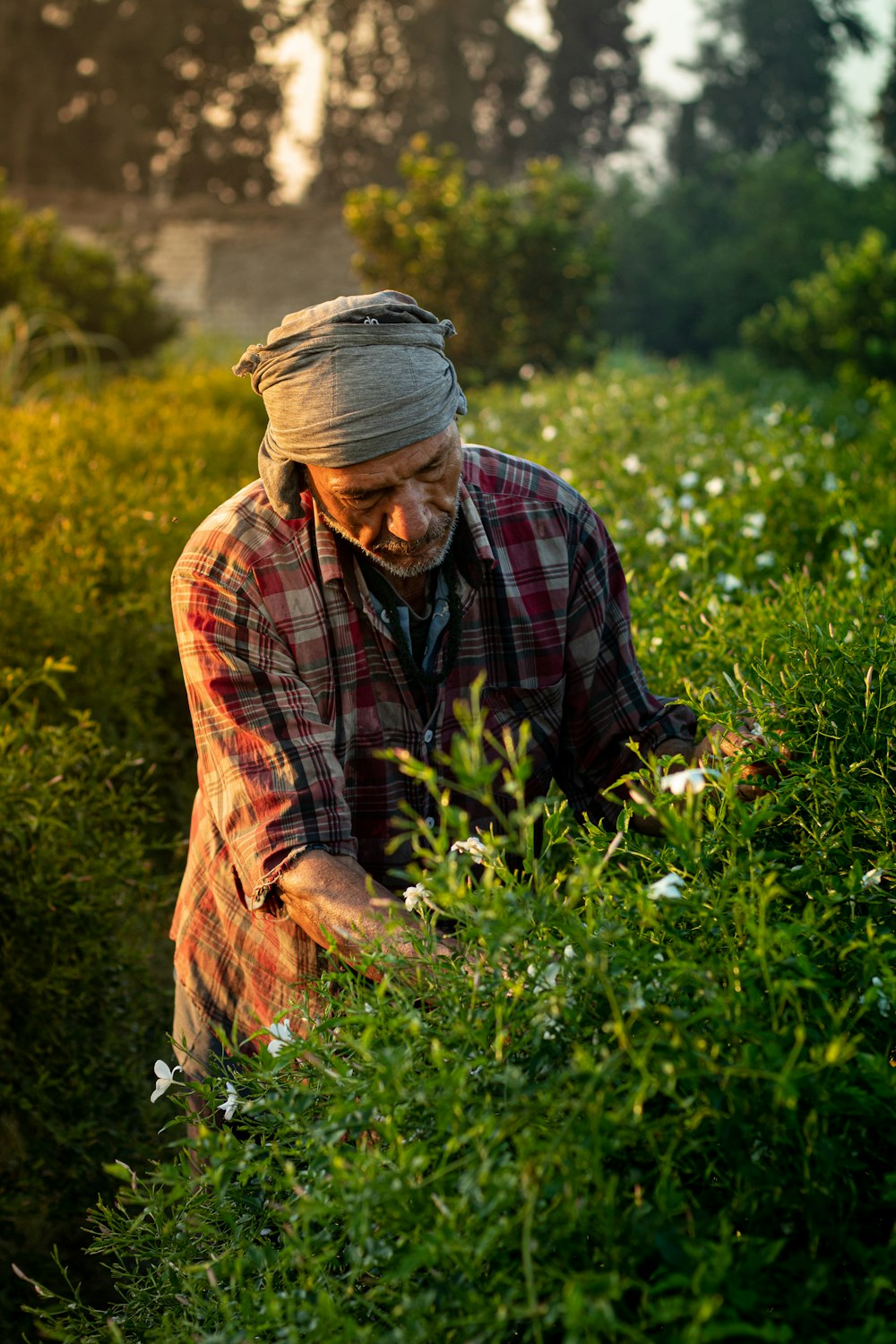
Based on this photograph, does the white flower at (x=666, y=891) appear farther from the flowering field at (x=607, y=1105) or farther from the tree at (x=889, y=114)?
the tree at (x=889, y=114)

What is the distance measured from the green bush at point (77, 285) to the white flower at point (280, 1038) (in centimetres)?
1221

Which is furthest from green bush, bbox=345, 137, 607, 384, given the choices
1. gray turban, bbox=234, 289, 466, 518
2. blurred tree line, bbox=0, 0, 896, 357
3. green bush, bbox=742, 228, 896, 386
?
blurred tree line, bbox=0, 0, 896, 357

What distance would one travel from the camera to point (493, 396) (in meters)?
9.97

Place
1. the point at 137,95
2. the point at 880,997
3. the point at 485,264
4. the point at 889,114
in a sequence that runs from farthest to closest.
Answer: the point at 889,114 → the point at 137,95 → the point at 485,264 → the point at 880,997

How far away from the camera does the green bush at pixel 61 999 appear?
326 centimetres

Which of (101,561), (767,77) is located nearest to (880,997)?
(101,561)

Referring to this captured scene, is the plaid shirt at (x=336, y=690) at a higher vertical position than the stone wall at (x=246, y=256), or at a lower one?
higher

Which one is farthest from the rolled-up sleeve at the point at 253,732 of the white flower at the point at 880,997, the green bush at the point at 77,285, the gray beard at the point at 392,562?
the green bush at the point at 77,285

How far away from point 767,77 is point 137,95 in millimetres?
20875

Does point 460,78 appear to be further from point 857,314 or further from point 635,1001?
point 635,1001

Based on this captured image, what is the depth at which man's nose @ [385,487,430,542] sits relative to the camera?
229 centimetres

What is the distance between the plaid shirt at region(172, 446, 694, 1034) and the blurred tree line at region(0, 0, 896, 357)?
2839cm

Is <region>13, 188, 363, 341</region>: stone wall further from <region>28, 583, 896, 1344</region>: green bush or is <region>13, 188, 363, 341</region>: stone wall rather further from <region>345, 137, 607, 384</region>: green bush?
<region>28, 583, 896, 1344</region>: green bush

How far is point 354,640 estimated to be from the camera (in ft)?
8.08
